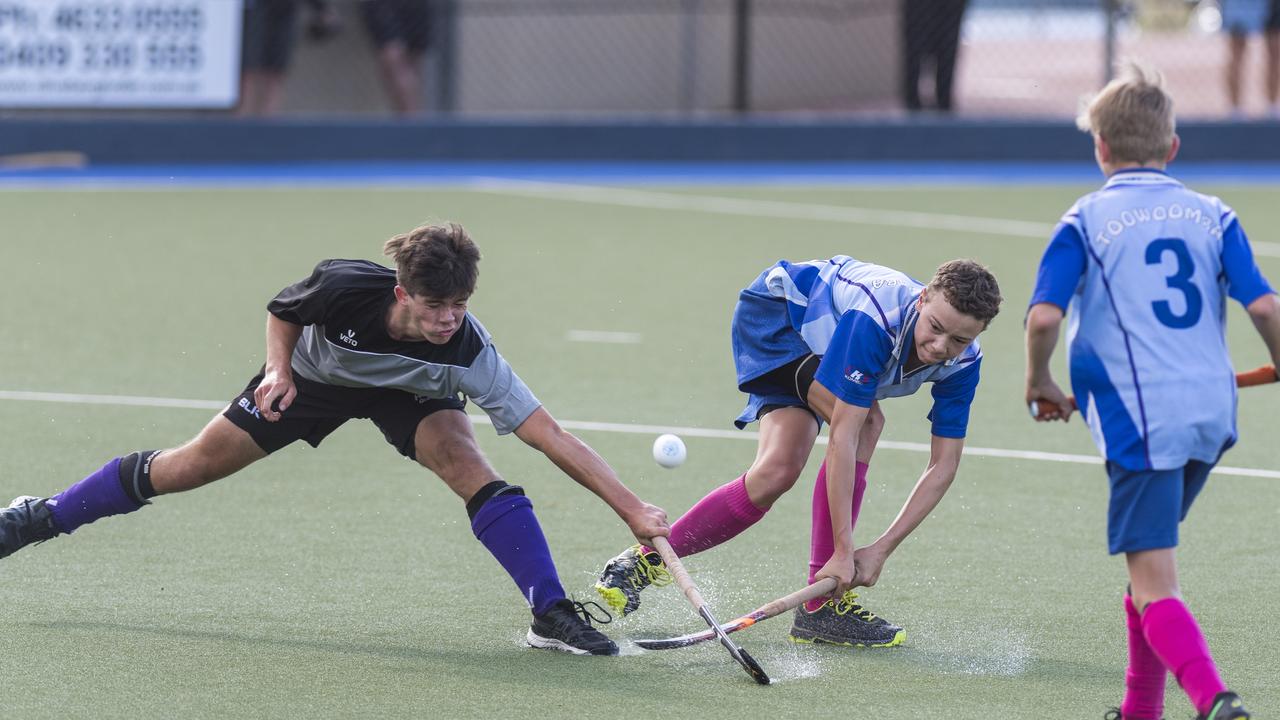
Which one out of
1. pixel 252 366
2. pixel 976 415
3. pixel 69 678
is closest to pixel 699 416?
pixel 976 415

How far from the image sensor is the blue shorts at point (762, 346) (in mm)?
5180

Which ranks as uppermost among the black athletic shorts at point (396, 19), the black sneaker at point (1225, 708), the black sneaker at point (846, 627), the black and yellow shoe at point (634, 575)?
the black athletic shorts at point (396, 19)

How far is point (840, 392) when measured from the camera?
184 inches

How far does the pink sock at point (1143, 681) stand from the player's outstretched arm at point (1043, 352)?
1.68 feet

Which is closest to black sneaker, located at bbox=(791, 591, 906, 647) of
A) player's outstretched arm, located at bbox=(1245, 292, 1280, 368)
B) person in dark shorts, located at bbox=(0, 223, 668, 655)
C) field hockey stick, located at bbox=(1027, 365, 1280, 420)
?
person in dark shorts, located at bbox=(0, 223, 668, 655)

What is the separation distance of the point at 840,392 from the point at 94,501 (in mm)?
2020

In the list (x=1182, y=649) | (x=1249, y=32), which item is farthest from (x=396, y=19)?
(x=1182, y=649)

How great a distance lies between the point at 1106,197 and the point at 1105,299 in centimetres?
21

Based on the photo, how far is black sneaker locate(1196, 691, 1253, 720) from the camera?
378 centimetres

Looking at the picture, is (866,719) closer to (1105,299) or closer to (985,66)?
(1105,299)

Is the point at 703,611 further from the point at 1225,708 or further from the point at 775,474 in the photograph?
the point at 1225,708

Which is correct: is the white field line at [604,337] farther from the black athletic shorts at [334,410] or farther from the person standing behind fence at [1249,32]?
the person standing behind fence at [1249,32]

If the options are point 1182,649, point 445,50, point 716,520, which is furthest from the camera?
point 445,50

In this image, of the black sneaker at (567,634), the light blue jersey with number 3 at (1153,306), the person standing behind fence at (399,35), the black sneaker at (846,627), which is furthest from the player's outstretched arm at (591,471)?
the person standing behind fence at (399,35)
